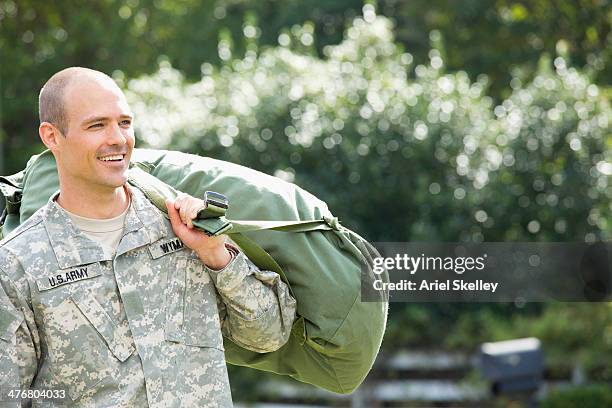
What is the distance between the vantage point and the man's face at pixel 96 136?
3357 millimetres

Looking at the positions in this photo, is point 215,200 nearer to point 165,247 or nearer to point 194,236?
point 194,236

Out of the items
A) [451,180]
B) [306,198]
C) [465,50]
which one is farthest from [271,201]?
[465,50]

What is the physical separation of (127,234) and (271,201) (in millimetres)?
529

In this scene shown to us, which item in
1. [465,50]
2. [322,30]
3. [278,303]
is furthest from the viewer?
[322,30]

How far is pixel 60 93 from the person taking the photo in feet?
11.2

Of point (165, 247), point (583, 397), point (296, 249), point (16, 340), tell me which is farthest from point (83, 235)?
point (583, 397)

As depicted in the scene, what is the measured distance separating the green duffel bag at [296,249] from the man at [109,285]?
164 mm

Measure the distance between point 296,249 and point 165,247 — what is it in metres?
0.42

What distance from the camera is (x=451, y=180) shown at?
11.1 meters

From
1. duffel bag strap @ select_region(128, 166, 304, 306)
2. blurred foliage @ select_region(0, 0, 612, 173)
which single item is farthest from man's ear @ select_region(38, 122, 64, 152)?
blurred foliage @ select_region(0, 0, 612, 173)

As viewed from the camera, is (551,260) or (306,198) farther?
(551,260)

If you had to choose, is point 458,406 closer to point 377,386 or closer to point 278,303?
point 377,386

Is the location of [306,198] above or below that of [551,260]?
below

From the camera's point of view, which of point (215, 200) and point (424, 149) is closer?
point (215, 200)
